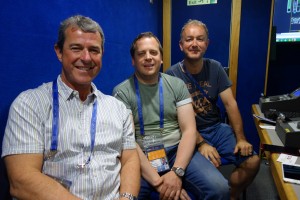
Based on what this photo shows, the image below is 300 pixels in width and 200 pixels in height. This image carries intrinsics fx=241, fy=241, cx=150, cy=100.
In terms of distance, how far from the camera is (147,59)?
167cm

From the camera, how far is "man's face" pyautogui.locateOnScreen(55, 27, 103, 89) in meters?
1.16

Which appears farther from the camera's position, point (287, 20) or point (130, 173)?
point (287, 20)

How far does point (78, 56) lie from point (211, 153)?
3.93ft

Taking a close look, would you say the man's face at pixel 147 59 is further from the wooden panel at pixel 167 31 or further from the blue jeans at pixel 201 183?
the wooden panel at pixel 167 31

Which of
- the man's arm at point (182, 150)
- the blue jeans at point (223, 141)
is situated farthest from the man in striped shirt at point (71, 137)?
the blue jeans at point (223, 141)

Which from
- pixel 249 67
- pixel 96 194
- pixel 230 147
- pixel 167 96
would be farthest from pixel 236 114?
pixel 96 194

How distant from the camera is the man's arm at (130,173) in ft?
4.03

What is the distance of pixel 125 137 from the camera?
1333 millimetres

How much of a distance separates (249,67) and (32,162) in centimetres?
269

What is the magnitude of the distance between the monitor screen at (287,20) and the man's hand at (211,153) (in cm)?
148

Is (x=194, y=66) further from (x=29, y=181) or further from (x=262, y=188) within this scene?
(x=29, y=181)

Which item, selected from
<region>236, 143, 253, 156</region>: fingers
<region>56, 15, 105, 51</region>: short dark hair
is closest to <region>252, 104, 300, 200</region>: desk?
<region>236, 143, 253, 156</region>: fingers

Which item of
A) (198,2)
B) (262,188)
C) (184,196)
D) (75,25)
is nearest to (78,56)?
(75,25)

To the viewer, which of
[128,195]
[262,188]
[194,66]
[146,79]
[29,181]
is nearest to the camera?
[29,181]
